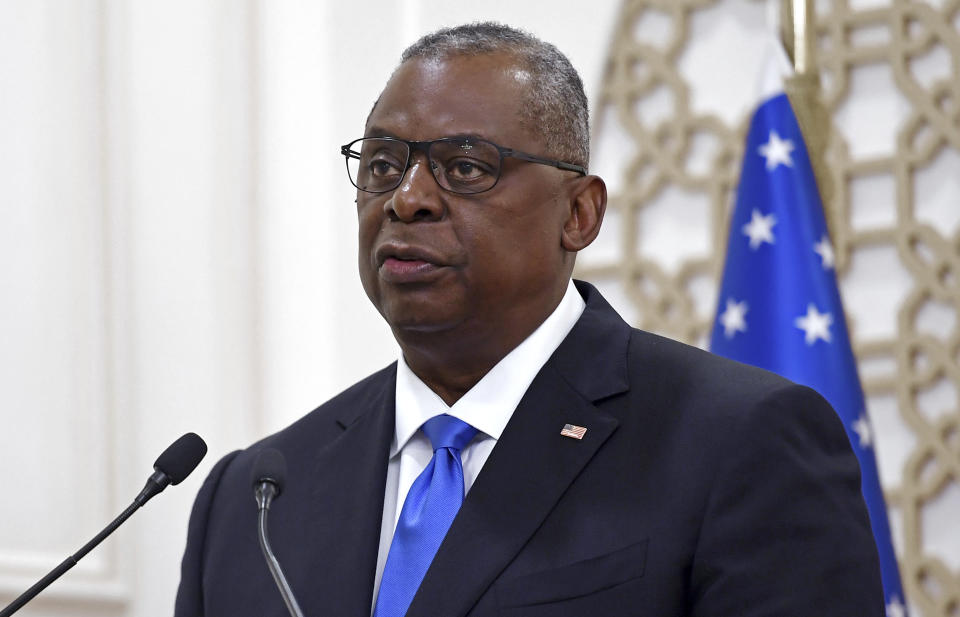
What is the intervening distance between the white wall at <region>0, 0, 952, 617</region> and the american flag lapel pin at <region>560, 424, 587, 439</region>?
1.58 meters

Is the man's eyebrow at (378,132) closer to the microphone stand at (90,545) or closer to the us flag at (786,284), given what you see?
the microphone stand at (90,545)

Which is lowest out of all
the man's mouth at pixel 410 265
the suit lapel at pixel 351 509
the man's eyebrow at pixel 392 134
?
the suit lapel at pixel 351 509

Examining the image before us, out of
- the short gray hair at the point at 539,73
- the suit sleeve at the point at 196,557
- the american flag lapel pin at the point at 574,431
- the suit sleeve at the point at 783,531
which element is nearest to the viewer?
the suit sleeve at the point at 783,531

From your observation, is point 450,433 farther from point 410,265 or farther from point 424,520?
point 410,265

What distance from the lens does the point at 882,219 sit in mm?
2744

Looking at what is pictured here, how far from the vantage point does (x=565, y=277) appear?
1809 mm

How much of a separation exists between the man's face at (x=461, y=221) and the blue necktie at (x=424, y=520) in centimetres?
17

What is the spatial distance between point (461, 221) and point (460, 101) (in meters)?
0.17

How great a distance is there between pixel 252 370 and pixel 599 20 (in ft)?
4.25

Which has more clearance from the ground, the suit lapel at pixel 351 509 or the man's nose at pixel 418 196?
the man's nose at pixel 418 196

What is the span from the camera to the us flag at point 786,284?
95.3 inches

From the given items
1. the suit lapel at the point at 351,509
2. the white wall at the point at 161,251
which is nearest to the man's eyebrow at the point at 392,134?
the suit lapel at the point at 351,509

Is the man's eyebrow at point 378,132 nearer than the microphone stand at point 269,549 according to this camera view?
No

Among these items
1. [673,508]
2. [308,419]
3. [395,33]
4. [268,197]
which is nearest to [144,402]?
[268,197]
